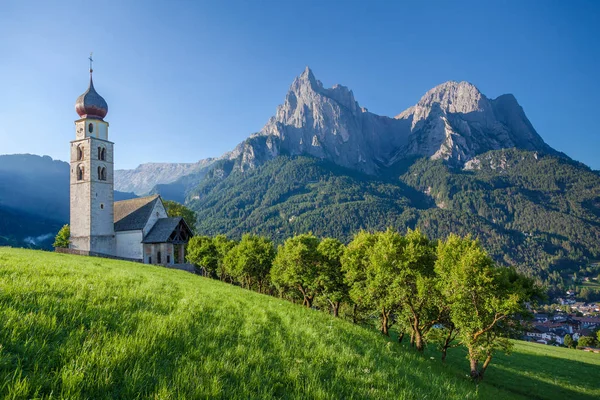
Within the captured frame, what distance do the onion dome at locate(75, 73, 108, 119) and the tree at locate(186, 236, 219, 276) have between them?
27.6 metres

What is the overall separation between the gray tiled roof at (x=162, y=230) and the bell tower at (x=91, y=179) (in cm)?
672

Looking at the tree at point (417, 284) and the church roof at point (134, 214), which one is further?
the church roof at point (134, 214)

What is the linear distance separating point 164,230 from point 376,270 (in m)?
41.9

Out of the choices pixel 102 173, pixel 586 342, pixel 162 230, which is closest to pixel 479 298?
pixel 162 230

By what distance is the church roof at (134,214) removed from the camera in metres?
59.7

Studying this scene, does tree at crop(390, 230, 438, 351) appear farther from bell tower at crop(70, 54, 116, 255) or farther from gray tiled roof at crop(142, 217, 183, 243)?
bell tower at crop(70, 54, 116, 255)

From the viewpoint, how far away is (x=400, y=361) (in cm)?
882

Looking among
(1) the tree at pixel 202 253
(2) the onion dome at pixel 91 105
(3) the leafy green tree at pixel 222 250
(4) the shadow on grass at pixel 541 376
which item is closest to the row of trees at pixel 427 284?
(4) the shadow on grass at pixel 541 376

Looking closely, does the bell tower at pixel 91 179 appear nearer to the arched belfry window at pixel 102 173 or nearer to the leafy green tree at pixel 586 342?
the arched belfry window at pixel 102 173

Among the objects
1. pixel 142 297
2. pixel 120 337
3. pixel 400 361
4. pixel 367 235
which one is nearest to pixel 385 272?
pixel 367 235

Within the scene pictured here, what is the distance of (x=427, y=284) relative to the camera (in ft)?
88.6

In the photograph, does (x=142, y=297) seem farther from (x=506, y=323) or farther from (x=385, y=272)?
(x=506, y=323)

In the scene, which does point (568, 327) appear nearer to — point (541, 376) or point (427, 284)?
point (541, 376)

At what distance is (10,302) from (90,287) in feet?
8.87
